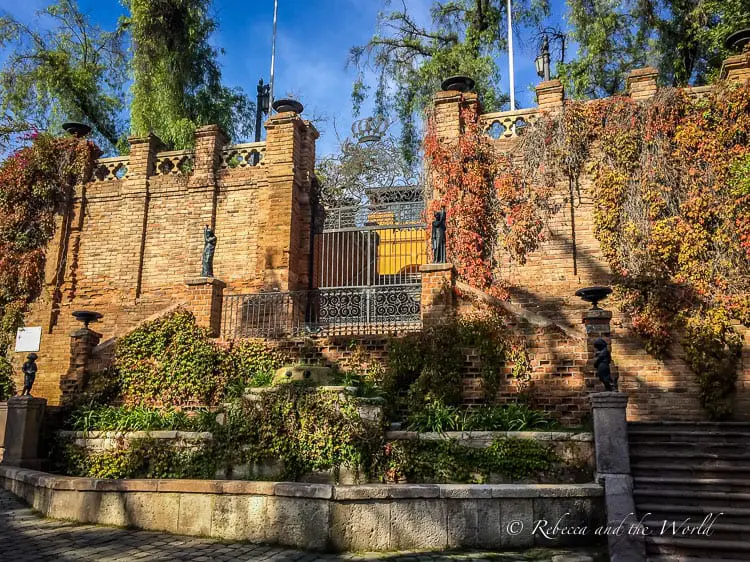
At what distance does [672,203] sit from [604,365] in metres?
5.16

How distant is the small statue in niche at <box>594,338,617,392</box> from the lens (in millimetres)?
7277

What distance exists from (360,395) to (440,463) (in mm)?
1446

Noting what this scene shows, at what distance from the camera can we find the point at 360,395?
321 inches

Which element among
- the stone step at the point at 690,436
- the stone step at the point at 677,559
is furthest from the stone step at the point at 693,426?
the stone step at the point at 677,559

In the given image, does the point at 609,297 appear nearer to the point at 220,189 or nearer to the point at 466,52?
the point at 220,189

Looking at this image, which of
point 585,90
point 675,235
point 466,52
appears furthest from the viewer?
point 466,52

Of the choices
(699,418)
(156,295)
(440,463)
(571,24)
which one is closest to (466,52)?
(571,24)

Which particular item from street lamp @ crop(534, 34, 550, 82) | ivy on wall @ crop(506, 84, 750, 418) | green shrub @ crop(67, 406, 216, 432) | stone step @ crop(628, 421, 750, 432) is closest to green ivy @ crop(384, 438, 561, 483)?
stone step @ crop(628, 421, 750, 432)

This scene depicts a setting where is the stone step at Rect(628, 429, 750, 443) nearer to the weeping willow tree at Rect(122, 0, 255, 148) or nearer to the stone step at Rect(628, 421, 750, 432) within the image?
the stone step at Rect(628, 421, 750, 432)

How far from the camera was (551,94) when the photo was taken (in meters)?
12.5

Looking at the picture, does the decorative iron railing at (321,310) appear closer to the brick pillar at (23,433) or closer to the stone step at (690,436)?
the brick pillar at (23,433)

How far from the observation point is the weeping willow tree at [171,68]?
16844mm

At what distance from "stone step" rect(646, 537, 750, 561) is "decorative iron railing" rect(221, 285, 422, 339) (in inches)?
229

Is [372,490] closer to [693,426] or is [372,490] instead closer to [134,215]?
[693,426]
